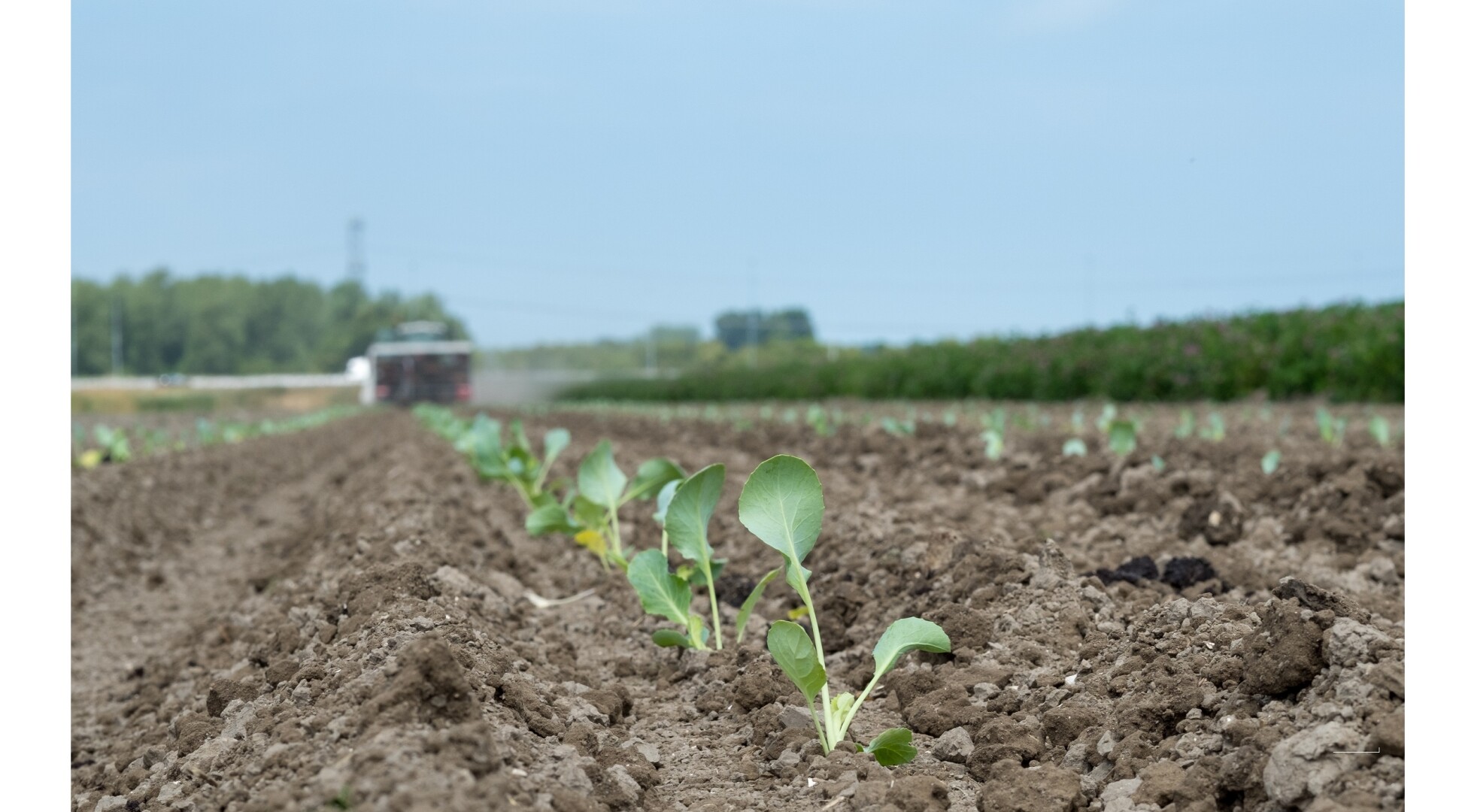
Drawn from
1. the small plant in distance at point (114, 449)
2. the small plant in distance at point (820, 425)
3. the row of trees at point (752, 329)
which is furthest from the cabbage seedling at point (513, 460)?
the row of trees at point (752, 329)

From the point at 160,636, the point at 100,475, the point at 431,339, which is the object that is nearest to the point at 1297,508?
the point at 160,636

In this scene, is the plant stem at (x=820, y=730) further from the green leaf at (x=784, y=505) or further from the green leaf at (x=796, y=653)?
the green leaf at (x=784, y=505)

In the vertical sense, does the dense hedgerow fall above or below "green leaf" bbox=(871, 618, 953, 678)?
above

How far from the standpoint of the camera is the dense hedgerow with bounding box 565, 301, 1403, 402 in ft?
42.0

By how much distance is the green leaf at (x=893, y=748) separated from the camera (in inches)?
76.3

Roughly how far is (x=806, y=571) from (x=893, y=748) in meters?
0.37

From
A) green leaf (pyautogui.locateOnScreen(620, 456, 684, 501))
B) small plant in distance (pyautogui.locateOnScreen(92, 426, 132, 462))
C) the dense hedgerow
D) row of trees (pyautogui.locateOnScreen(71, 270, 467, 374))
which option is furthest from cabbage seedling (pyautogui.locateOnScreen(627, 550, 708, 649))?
row of trees (pyautogui.locateOnScreen(71, 270, 467, 374))

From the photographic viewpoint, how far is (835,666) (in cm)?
268

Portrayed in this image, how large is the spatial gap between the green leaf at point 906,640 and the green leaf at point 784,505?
8.8 inches

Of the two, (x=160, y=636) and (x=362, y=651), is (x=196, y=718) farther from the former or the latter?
(x=160, y=636)

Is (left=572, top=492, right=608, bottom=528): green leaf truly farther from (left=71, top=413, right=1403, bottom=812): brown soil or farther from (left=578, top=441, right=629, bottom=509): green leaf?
(left=71, top=413, right=1403, bottom=812): brown soil

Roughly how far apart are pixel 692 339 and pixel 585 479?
40.3 meters

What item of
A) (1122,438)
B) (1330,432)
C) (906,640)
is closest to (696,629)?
(906,640)

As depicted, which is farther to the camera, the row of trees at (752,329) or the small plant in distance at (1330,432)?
the row of trees at (752,329)
